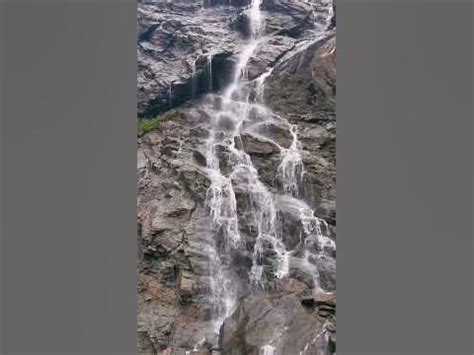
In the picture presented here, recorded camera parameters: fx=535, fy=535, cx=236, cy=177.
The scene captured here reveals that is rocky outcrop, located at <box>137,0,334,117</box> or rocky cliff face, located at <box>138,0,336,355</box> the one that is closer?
rocky cliff face, located at <box>138,0,336,355</box>

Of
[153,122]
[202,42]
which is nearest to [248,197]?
[153,122]

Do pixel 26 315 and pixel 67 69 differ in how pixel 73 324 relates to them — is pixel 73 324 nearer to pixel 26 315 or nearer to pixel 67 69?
pixel 26 315

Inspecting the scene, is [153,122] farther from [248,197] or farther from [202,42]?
[248,197]

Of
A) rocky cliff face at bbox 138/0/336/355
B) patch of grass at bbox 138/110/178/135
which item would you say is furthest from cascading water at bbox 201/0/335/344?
patch of grass at bbox 138/110/178/135

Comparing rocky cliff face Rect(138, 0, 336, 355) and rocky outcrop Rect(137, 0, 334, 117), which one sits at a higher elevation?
rocky outcrop Rect(137, 0, 334, 117)

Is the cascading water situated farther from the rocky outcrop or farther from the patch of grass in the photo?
the patch of grass

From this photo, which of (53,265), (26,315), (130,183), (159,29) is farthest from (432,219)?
(26,315)

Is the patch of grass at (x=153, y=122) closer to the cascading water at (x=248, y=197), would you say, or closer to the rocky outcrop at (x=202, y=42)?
the rocky outcrop at (x=202, y=42)
